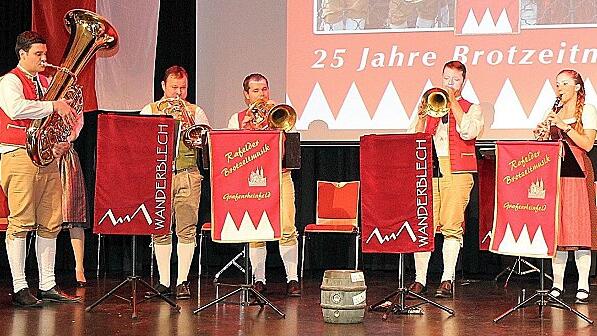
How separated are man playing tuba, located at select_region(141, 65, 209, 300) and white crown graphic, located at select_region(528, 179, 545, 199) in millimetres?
2461

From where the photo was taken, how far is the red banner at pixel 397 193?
230 inches

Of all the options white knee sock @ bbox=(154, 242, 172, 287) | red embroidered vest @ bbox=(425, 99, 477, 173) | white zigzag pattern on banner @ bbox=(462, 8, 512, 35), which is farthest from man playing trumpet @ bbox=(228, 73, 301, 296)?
white zigzag pattern on banner @ bbox=(462, 8, 512, 35)

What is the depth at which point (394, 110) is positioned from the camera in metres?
8.55

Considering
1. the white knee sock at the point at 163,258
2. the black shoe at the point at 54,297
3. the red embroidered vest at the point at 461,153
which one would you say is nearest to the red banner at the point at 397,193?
the red embroidered vest at the point at 461,153

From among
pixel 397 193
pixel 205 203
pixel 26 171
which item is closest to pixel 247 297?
pixel 397 193

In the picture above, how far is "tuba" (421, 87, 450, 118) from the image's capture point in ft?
21.7

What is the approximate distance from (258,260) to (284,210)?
526 mm

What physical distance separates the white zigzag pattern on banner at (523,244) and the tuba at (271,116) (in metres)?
1.71

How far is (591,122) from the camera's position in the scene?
6582mm

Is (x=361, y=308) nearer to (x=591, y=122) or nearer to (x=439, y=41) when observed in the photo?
(x=591, y=122)

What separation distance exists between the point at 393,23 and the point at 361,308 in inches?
143

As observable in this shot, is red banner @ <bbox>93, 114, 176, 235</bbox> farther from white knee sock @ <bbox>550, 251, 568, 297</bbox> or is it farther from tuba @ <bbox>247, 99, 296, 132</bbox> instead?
white knee sock @ <bbox>550, 251, 568, 297</bbox>

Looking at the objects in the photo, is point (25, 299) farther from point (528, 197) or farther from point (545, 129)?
point (545, 129)

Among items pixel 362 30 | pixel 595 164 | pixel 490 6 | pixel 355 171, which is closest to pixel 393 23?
pixel 362 30
